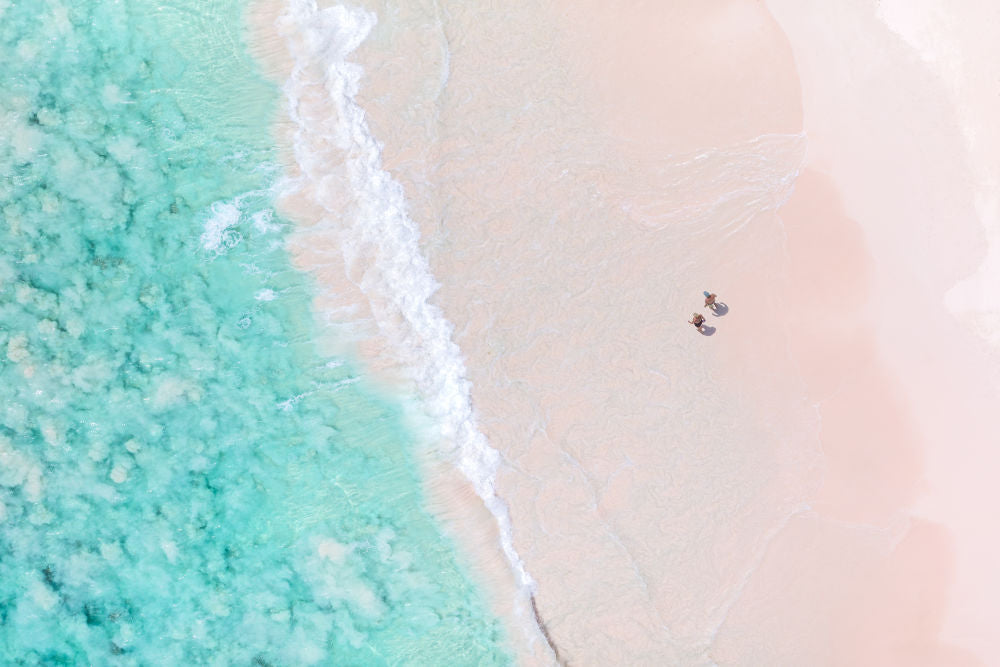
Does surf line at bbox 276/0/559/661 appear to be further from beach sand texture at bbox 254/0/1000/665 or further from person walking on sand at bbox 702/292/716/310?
person walking on sand at bbox 702/292/716/310

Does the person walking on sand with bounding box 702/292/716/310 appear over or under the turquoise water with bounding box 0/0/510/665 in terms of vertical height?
over

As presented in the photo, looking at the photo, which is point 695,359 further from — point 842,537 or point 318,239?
point 318,239

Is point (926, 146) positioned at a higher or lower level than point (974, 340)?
higher

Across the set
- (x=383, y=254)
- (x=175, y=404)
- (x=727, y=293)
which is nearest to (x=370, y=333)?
(x=383, y=254)

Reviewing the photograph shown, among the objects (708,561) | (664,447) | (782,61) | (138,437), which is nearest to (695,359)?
(664,447)

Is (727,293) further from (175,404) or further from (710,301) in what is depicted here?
(175,404)

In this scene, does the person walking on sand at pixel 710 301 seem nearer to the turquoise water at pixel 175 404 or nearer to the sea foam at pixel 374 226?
the sea foam at pixel 374 226

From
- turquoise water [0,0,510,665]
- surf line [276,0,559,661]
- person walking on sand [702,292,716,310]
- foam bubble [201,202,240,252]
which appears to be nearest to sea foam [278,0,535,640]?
surf line [276,0,559,661]
